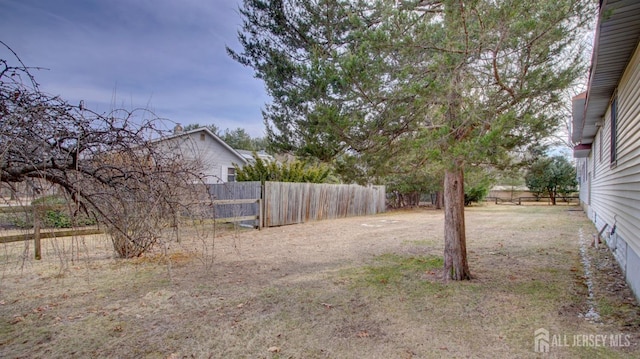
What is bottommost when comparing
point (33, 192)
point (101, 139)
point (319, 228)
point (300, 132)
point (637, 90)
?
point (319, 228)

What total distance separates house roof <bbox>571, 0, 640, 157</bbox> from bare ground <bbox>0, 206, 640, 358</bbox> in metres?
2.93

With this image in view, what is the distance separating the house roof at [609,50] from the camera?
3.31m

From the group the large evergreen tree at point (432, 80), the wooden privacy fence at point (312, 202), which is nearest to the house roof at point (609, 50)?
the large evergreen tree at point (432, 80)

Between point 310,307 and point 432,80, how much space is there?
9.93 ft

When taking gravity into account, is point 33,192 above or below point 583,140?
below

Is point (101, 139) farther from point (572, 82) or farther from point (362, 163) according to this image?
point (572, 82)

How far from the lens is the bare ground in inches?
118

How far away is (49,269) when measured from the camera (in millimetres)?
5703

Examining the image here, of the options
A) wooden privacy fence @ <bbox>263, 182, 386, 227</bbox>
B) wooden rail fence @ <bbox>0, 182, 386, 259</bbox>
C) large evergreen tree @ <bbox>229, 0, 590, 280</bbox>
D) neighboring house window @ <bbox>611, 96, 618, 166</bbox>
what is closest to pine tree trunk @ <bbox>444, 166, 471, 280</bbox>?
large evergreen tree @ <bbox>229, 0, 590, 280</bbox>

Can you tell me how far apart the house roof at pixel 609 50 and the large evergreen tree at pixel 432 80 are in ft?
0.91

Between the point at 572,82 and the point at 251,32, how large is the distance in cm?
503

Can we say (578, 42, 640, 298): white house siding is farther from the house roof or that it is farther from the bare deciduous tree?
the bare deciduous tree

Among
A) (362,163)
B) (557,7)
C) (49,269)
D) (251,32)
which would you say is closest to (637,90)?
(557,7)

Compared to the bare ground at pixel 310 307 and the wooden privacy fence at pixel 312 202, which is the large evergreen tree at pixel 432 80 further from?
the wooden privacy fence at pixel 312 202
